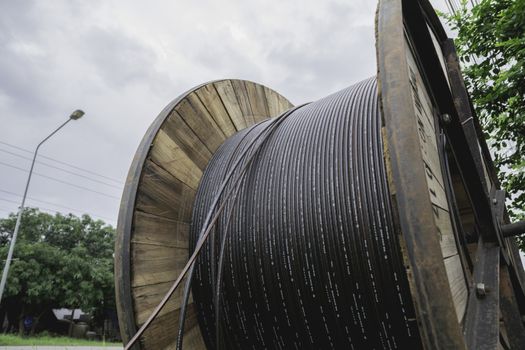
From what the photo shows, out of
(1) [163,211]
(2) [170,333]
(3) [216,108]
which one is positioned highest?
(3) [216,108]

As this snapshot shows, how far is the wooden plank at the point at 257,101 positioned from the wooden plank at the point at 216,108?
371 millimetres

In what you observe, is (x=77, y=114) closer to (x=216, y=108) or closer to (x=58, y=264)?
(x=216, y=108)

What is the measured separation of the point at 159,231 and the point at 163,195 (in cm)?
21

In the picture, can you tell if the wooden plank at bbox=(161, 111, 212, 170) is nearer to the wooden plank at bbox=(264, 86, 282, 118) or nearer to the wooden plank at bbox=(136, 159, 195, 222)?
the wooden plank at bbox=(136, 159, 195, 222)

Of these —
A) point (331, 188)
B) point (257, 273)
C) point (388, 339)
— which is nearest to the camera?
point (388, 339)

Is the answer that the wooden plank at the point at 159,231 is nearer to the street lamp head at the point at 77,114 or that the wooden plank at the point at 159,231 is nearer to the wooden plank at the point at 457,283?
the wooden plank at the point at 457,283

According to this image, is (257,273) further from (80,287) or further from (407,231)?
(80,287)

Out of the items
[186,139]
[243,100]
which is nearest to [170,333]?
[186,139]

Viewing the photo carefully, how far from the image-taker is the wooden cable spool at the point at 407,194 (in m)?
0.87

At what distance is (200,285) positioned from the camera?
214 centimetres

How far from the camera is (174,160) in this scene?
7.56 feet

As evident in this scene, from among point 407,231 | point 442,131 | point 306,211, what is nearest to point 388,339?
point 306,211

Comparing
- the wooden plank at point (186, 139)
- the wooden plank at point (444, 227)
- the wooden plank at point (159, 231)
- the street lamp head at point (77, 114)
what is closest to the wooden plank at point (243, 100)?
the wooden plank at point (186, 139)

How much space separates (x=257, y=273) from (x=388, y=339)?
68 cm
